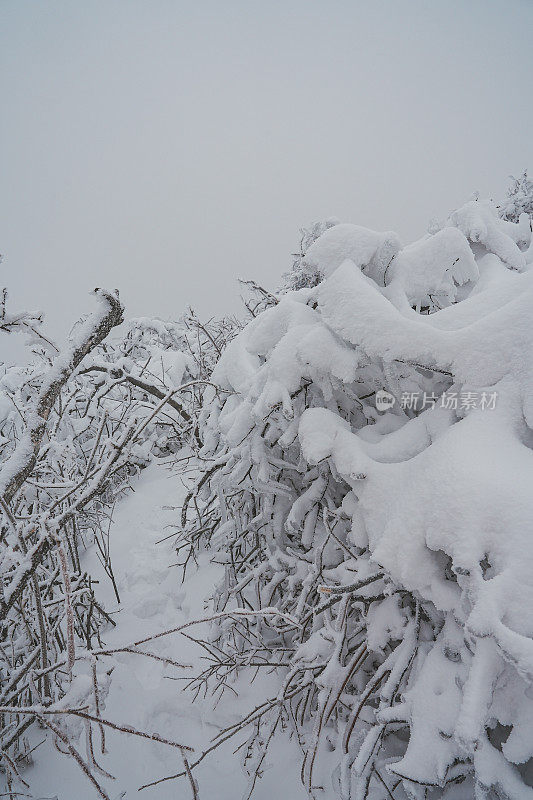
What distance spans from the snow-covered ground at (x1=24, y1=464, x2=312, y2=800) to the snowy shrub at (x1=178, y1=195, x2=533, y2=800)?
0.14 m

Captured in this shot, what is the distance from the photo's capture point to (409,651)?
5.22ft

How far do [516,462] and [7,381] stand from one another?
5.98 m

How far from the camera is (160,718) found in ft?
8.17

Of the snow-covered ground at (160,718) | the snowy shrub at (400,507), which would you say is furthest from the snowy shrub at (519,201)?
the snow-covered ground at (160,718)

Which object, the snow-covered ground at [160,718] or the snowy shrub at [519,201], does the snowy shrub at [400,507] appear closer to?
the snow-covered ground at [160,718]

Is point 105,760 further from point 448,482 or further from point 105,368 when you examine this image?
point 105,368

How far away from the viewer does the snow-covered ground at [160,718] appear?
202 centimetres

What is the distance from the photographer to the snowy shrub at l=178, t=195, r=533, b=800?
49.4 inches

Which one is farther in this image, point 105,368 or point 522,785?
point 105,368

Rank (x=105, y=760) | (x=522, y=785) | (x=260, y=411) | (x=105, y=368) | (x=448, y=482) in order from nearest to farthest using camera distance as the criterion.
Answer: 1. (x=522, y=785)
2. (x=448, y=482)
3. (x=260, y=411)
4. (x=105, y=760)
5. (x=105, y=368)

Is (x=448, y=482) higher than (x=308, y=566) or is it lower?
higher

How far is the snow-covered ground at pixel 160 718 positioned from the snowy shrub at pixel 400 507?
0.45 feet

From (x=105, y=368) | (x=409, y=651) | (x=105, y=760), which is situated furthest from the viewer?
(x=105, y=368)

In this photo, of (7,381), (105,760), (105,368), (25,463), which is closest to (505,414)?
(25,463)
